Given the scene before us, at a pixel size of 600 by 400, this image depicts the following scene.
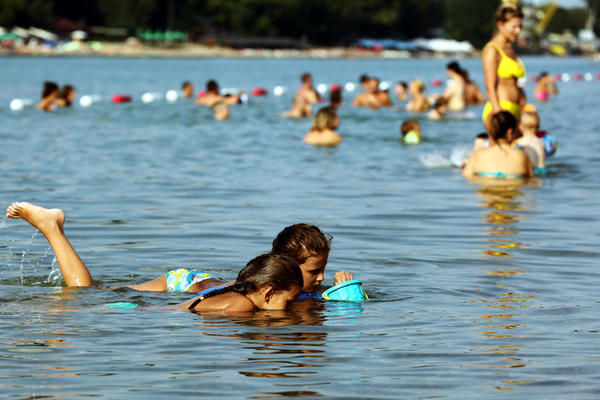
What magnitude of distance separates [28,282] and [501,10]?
705cm

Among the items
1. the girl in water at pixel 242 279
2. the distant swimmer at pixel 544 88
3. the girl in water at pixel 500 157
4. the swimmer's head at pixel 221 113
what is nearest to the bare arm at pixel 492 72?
the girl in water at pixel 500 157

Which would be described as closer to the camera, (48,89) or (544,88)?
(48,89)

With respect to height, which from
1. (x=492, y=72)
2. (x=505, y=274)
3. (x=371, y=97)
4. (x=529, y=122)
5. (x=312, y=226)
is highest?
(x=492, y=72)

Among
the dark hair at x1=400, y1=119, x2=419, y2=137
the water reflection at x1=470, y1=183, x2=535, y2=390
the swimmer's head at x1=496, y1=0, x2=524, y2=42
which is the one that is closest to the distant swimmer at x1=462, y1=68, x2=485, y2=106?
the dark hair at x1=400, y1=119, x2=419, y2=137

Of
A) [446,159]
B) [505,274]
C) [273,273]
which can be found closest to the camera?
[273,273]

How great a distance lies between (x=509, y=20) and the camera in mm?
13117

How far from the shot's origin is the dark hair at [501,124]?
13352 mm

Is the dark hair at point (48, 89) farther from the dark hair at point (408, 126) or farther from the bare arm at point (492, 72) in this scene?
the bare arm at point (492, 72)

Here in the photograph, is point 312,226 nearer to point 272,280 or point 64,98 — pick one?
point 272,280

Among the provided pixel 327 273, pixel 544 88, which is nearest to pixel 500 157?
pixel 327 273

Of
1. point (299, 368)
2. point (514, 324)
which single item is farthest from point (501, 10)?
point (299, 368)

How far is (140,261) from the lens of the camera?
989 centimetres

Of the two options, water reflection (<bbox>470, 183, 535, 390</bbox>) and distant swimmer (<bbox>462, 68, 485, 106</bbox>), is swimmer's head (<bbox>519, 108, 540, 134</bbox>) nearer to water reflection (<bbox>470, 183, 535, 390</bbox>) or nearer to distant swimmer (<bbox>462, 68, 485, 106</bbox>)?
water reflection (<bbox>470, 183, 535, 390</bbox>)

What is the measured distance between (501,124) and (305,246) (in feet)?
21.2
